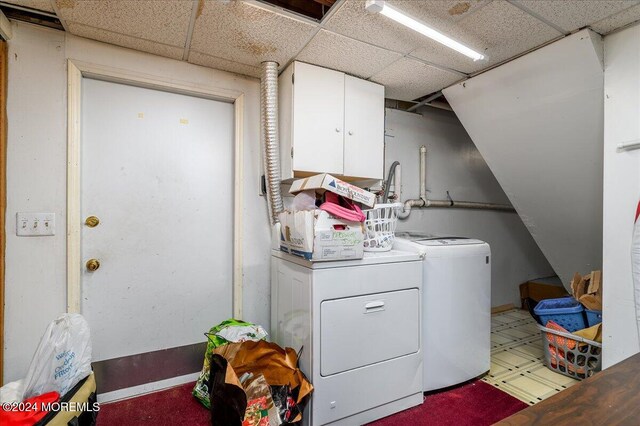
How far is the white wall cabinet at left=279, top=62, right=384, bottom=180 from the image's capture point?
2066mm

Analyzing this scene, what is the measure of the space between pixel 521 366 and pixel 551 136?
180cm

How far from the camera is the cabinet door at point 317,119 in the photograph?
206 centimetres

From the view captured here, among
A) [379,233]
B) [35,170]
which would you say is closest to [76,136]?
[35,170]

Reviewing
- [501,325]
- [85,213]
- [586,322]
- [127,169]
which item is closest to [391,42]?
[127,169]

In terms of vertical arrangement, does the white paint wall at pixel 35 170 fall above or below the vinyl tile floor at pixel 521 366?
above

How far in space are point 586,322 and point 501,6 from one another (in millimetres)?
2253

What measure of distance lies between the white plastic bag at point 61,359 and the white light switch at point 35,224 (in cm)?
55

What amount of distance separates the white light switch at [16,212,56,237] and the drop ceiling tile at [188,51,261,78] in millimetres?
1326

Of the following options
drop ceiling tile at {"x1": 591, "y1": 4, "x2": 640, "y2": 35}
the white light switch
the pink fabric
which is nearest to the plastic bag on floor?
the pink fabric

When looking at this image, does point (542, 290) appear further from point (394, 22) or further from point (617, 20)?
point (394, 22)

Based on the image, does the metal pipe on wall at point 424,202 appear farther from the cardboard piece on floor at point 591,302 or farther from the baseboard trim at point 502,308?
the cardboard piece on floor at point 591,302

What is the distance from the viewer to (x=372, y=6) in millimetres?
1392

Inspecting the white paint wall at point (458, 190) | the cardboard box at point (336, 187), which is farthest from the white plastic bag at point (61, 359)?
the white paint wall at point (458, 190)

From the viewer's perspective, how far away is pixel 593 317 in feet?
7.05
